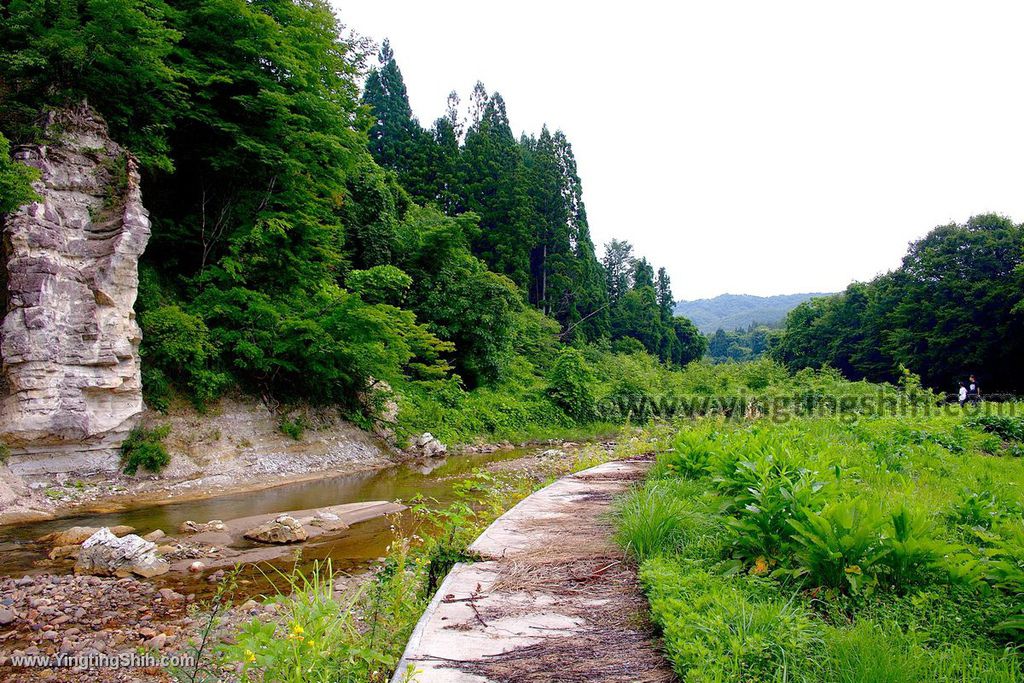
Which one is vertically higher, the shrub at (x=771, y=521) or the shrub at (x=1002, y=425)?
the shrub at (x=771, y=521)

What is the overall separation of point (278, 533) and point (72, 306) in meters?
6.82

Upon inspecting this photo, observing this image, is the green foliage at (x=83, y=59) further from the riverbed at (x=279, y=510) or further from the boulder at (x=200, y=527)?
the boulder at (x=200, y=527)

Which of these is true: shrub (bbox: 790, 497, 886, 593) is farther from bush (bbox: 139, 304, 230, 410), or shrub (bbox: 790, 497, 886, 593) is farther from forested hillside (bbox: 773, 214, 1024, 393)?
forested hillside (bbox: 773, 214, 1024, 393)

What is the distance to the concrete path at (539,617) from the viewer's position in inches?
103

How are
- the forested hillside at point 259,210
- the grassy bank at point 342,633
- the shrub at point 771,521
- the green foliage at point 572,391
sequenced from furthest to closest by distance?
1. the green foliage at point 572,391
2. the forested hillside at point 259,210
3. the shrub at point 771,521
4. the grassy bank at point 342,633

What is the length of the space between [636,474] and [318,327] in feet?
33.3

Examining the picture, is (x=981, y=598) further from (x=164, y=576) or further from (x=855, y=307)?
(x=855, y=307)

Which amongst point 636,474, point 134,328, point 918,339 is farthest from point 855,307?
point 134,328

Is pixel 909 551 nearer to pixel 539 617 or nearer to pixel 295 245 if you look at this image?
pixel 539 617

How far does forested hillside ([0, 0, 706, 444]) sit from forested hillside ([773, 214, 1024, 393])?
25.4 metres

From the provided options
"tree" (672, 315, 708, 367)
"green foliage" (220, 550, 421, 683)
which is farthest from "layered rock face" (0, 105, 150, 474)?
"tree" (672, 315, 708, 367)

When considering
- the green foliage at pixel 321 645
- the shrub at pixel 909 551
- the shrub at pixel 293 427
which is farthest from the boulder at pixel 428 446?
the shrub at pixel 909 551

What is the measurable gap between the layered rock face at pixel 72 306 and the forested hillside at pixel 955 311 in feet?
120

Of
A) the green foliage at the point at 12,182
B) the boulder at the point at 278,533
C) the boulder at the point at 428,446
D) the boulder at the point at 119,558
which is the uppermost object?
the green foliage at the point at 12,182
